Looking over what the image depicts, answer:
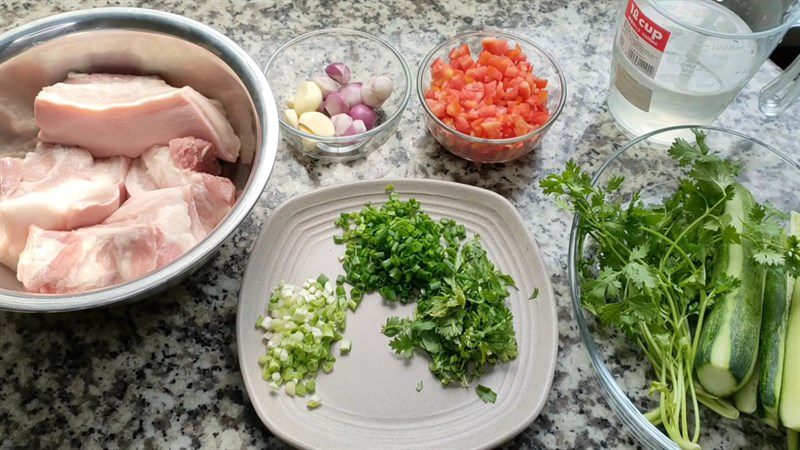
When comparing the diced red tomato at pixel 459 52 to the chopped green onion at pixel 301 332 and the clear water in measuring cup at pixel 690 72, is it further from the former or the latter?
the chopped green onion at pixel 301 332

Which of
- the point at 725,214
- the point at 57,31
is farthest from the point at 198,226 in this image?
→ the point at 725,214

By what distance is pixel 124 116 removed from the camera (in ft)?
3.83

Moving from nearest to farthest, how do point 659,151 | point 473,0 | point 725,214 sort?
point 725,214
point 659,151
point 473,0

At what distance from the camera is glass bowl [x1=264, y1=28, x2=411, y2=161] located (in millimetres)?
1368

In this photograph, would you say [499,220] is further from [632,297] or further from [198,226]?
[198,226]

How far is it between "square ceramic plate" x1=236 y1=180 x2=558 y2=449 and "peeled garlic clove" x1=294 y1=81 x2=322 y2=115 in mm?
216

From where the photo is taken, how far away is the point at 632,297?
3.35 feet

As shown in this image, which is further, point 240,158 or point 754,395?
point 240,158

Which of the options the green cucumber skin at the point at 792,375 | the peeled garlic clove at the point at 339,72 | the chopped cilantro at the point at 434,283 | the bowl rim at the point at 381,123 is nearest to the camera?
the green cucumber skin at the point at 792,375

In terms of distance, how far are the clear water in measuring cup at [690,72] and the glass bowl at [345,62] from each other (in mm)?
467

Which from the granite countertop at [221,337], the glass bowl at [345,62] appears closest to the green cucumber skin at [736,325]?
the granite countertop at [221,337]

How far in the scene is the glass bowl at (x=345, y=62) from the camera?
137 cm

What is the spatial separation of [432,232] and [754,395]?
0.59 metres

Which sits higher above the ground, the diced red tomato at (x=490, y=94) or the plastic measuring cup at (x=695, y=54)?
the plastic measuring cup at (x=695, y=54)
